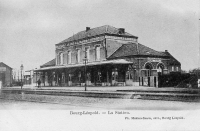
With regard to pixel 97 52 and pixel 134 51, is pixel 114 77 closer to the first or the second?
Answer: pixel 134 51

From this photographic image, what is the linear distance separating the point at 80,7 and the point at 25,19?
268 centimetres

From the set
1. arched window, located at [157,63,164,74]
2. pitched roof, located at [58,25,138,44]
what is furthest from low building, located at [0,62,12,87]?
arched window, located at [157,63,164,74]

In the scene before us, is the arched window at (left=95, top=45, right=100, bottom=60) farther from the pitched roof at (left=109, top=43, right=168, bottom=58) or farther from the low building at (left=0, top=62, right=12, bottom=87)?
the low building at (left=0, top=62, right=12, bottom=87)

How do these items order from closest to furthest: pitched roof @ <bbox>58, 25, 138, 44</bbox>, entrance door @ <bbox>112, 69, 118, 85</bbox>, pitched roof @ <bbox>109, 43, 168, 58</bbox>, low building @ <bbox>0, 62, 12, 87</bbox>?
1. low building @ <bbox>0, 62, 12, 87</bbox>
2. entrance door @ <bbox>112, 69, 118, 85</bbox>
3. pitched roof @ <bbox>109, 43, 168, 58</bbox>
4. pitched roof @ <bbox>58, 25, 138, 44</bbox>

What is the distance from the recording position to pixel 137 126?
26.4 feet

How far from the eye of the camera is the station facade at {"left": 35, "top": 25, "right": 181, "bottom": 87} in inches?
973

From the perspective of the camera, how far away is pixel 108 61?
2592 centimetres

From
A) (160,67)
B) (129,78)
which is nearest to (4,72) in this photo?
(129,78)

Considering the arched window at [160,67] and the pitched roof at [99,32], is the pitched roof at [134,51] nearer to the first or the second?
the arched window at [160,67]

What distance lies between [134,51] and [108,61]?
2.89 metres

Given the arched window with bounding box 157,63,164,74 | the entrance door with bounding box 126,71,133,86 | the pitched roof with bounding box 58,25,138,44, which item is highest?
the pitched roof with bounding box 58,25,138,44

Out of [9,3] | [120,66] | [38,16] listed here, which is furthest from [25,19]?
[120,66]

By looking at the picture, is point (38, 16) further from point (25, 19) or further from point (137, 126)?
point (137, 126)

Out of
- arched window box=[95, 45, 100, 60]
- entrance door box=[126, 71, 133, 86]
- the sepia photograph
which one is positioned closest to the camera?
the sepia photograph
